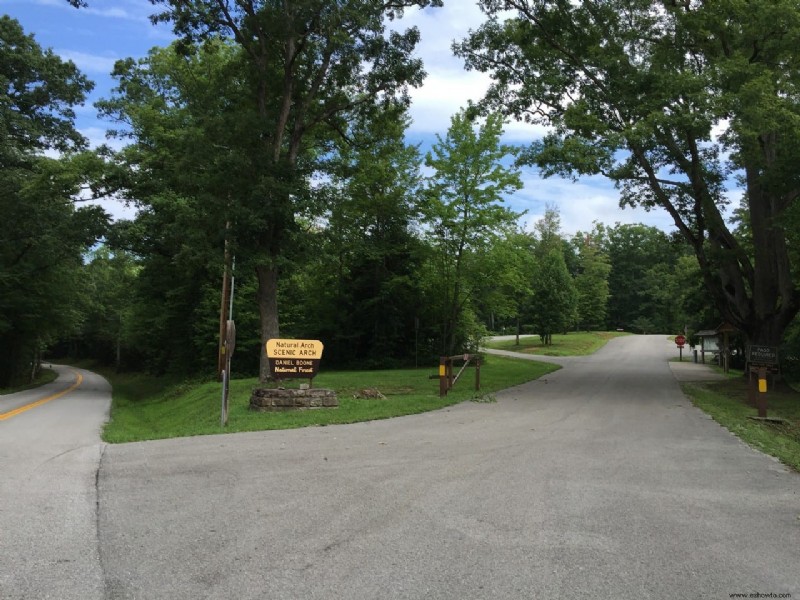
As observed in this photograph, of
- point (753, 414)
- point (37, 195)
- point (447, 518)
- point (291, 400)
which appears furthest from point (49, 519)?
point (37, 195)

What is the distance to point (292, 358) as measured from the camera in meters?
14.0

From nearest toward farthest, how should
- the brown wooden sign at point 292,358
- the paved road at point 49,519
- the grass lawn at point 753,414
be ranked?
the paved road at point 49,519 → the grass lawn at point 753,414 → the brown wooden sign at point 292,358

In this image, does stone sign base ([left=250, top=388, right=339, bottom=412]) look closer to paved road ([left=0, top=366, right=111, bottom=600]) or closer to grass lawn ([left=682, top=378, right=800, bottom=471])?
paved road ([left=0, top=366, right=111, bottom=600])

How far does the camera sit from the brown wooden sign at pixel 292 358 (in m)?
13.8

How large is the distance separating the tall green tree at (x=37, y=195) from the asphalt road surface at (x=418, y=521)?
1970 centimetres

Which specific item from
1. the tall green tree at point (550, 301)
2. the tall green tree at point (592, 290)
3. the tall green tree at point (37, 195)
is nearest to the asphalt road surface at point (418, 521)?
the tall green tree at point (37, 195)

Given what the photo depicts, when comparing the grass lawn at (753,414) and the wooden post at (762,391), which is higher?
the wooden post at (762,391)

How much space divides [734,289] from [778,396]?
15.8 feet

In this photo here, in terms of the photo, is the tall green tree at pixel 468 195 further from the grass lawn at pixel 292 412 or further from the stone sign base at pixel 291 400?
the stone sign base at pixel 291 400

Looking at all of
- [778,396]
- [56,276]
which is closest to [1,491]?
[778,396]

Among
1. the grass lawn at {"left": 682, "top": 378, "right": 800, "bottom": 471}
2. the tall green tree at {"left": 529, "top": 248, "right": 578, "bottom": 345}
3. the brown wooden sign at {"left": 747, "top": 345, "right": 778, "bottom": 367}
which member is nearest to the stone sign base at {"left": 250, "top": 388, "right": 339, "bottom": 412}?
the grass lawn at {"left": 682, "top": 378, "right": 800, "bottom": 471}

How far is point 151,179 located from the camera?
25453 millimetres

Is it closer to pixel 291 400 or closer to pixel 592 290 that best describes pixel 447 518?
pixel 291 400

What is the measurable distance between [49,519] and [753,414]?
47.7 ft
